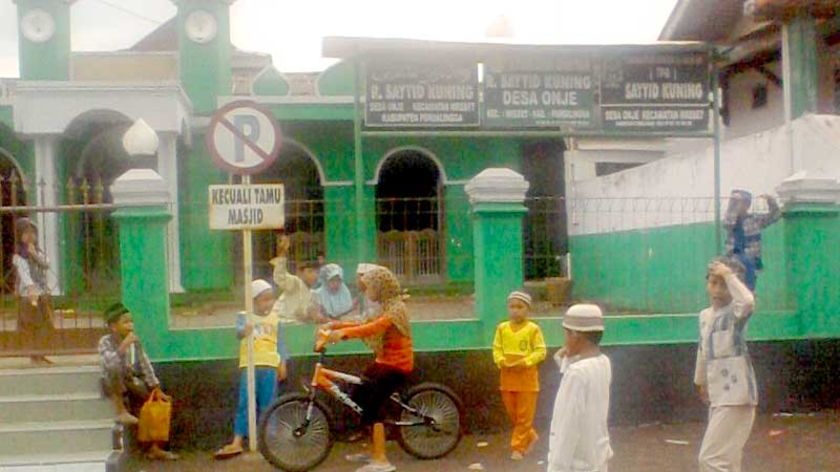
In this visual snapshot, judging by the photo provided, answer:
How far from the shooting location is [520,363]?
962 centimetres

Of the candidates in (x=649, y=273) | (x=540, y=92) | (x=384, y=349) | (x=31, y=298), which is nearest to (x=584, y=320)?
(x=384, y=349)

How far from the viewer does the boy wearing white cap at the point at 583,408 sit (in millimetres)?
5273

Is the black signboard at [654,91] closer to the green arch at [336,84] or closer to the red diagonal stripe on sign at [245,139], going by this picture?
the red diagonal stripe on sign at [245,139]

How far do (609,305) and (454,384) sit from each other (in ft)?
6.54

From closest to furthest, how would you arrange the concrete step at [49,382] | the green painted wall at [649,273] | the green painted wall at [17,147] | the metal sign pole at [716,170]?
the concrete step at [49,382] → the metal sign pole at [716,170] → the green painted wall at [649,273] → the green painted wall at [17,147]

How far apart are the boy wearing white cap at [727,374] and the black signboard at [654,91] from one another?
511cm

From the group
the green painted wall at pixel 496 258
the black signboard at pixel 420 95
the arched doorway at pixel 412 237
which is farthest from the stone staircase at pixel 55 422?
the black signboard at pixel 420 95

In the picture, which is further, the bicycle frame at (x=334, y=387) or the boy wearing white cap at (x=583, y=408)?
the bicycle frame at (x=334, y=387)

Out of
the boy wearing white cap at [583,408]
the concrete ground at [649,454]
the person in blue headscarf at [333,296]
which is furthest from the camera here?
the person in blue headscarf at [333,296]

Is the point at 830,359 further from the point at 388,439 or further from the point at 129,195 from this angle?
the point at 129,195

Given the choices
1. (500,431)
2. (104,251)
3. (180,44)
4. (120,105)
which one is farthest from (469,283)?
(180,44)

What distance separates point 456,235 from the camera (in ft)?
36.6

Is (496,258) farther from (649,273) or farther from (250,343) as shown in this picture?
(250,343)

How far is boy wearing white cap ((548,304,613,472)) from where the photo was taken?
527 centimetres
